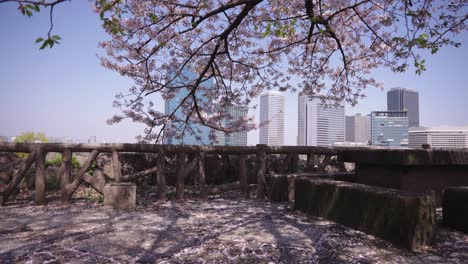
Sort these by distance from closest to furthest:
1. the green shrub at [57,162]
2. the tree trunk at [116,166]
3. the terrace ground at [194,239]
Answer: the terrace ground at [194,239], the tree trunk at [116,166], the green shrub at [57,162]

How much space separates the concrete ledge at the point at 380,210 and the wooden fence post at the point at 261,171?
2325mm

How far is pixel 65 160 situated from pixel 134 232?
303cm

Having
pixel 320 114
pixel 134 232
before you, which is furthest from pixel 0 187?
pixel 320 114

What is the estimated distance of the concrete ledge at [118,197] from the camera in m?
5.92

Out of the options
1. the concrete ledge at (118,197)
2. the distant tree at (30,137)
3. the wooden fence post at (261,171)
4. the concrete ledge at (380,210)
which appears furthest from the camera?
the distant tree at (30,137)

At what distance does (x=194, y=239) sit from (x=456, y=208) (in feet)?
11.0

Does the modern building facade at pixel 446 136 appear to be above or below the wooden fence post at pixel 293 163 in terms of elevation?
above

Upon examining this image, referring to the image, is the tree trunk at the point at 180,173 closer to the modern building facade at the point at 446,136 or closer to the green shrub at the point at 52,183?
the green shrub at the point at 52,183

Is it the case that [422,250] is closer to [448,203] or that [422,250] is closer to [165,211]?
[448,203]

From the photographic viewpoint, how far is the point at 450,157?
4.89m

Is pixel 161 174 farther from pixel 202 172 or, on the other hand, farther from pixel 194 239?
pixel 194 239

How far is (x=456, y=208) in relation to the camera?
14.1 feet

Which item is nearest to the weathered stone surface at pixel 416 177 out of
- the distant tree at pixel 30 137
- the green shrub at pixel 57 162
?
the green shrub at pixel 57 162

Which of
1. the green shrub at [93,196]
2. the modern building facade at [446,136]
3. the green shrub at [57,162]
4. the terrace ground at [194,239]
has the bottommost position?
the green shrub at [93,196]
